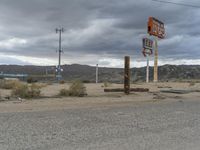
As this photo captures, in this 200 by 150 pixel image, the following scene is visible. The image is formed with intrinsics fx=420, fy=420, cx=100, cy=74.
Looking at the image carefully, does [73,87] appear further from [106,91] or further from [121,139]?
[121,139]

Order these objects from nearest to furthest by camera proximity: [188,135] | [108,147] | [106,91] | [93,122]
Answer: [108,147]
[188,135]
[93,122]
[106,91]

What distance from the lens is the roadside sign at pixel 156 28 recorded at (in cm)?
4500

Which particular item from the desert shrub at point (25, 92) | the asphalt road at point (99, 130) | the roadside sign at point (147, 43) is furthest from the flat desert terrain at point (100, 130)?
the roadside sign at point (147, 43)

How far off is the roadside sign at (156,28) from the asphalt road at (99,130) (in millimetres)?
28580

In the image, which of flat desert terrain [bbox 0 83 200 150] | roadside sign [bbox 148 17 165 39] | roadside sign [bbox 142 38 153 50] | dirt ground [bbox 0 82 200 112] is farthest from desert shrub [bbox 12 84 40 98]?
roadside sign [bbox 148 17 165 39]

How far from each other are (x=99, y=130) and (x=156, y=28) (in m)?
34.9

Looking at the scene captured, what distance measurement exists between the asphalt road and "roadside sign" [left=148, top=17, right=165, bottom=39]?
28.6m

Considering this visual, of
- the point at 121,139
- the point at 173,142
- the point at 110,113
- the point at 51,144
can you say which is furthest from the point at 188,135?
the point at 110,113

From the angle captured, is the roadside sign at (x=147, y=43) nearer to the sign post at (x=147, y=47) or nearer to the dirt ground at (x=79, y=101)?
the sign post at (x=147, y=47)

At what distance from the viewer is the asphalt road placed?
33.2 ft

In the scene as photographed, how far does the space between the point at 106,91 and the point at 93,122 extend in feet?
53.8

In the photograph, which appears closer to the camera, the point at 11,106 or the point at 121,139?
the point at 121,139

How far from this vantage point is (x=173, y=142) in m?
10.8

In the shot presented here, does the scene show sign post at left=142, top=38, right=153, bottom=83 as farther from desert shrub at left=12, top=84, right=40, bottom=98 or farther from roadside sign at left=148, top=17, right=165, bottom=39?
desert shrub at left=12, top=84, right=40, bottom=98
